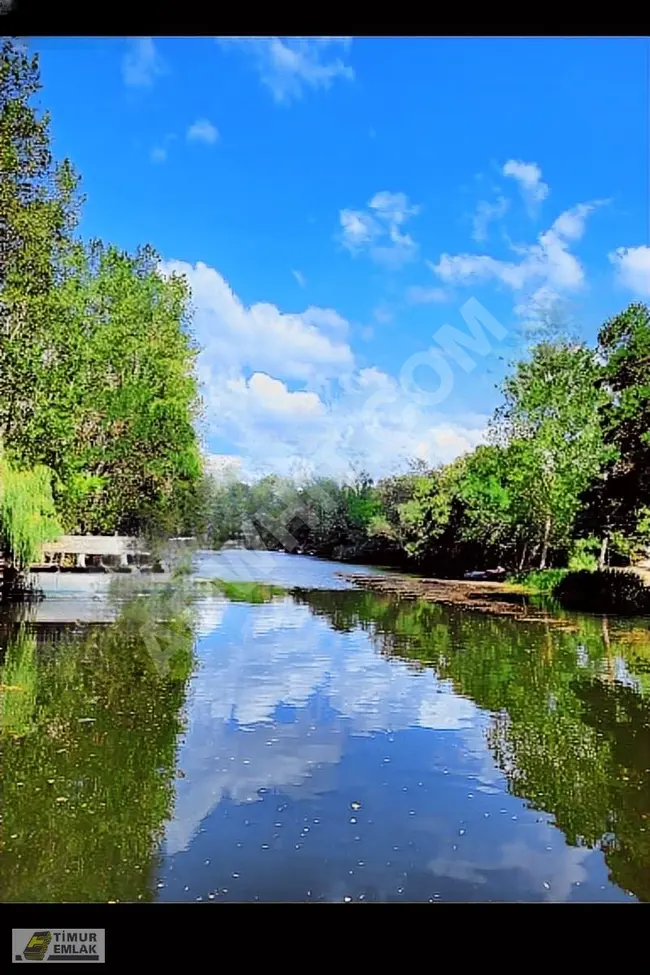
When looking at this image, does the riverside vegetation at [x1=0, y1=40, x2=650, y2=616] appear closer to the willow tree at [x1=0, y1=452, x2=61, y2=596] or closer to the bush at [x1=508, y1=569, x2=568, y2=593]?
the willow tree at [x1=0, y1=452, x2=61, y2=596]

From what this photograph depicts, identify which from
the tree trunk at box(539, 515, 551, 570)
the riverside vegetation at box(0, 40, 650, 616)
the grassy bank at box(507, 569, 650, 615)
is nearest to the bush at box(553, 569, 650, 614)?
the grassy bank at box(507, 569, 650, 615)

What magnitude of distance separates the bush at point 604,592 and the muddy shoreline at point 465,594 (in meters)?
0.32

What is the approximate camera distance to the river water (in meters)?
2.11

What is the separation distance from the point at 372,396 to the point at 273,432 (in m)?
0.47

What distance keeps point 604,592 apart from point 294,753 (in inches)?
158

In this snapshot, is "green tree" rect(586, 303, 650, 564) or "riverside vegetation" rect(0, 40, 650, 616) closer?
"riverside vegetation" rect(0, 40, 650, 616)

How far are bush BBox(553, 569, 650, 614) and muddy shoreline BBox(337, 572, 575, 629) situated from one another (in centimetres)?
32

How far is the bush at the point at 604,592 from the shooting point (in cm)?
600
